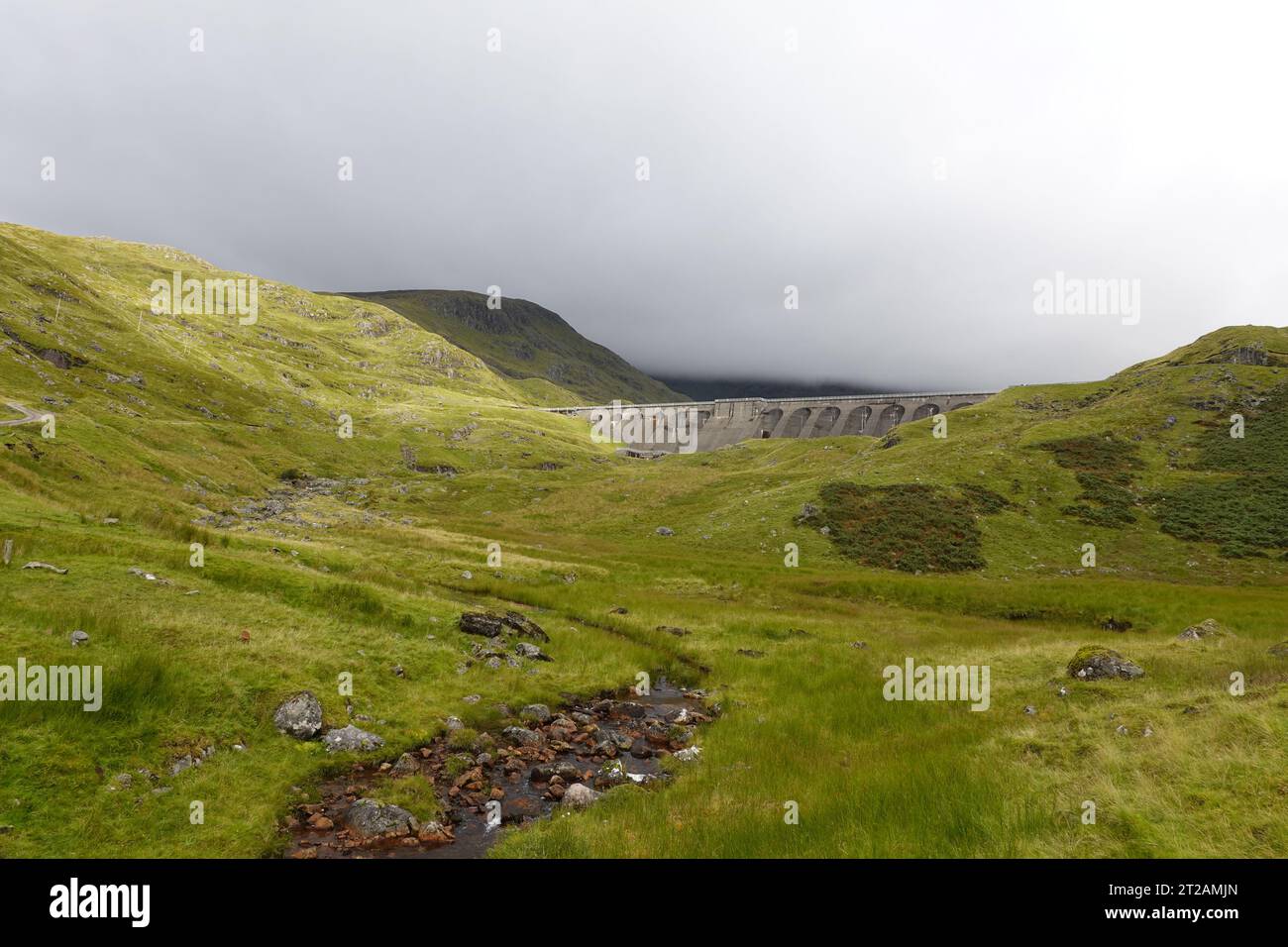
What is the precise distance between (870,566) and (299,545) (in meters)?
44.8

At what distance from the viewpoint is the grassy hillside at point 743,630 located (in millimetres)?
10508

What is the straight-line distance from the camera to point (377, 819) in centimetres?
1162

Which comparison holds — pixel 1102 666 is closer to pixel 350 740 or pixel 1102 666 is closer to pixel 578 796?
pixel 578 796

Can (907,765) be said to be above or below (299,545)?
below

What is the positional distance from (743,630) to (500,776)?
1963 cm

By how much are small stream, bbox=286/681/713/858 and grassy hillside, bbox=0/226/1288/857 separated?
0.83 m

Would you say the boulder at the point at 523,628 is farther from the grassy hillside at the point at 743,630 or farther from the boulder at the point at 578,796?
the boulder at the point at 578,796

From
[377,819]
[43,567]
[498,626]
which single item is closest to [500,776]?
[377,819]

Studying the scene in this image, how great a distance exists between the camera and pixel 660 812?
12141 mm

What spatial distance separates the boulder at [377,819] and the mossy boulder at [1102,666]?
66.2 ft

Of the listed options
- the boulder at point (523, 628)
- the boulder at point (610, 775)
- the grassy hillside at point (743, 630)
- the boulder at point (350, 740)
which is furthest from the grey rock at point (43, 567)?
the boulder at point (610, 775)

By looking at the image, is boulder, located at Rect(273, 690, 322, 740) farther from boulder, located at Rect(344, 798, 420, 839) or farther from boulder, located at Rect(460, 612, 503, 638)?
boulder, located at Rect(460, 612, 503, 638)

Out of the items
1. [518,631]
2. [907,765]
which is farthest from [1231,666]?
[518,631]
